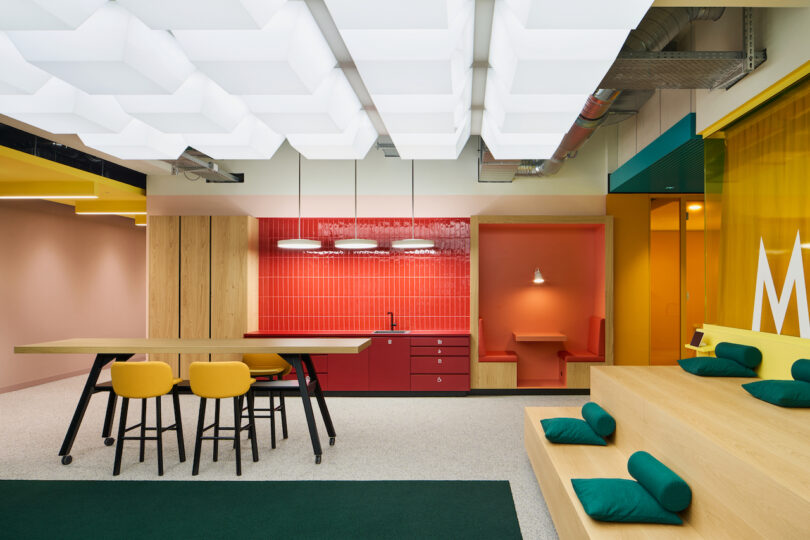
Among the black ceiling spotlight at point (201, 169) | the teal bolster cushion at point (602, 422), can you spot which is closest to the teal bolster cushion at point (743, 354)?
the teal bolster cushion at point (602, 422)

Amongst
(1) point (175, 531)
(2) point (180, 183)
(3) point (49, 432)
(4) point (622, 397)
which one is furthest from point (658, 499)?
(2) point (180, 183)

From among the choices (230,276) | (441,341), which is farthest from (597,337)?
(230,276)

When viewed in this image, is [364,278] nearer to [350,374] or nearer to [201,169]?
[350,374]

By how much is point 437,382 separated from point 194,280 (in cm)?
369

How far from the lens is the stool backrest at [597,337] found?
6.43m

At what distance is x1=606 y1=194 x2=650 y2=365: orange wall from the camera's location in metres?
6.53

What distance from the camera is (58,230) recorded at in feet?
25.8

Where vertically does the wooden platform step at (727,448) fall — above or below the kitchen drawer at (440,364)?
above

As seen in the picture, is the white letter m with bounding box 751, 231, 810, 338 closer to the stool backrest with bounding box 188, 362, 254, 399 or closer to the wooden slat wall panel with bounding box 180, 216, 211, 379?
the stool backrest with bounding box 188, 362, 254, 399

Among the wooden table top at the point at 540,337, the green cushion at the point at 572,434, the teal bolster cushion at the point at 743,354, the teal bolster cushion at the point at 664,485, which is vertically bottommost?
the green cushion at the point at 572,434

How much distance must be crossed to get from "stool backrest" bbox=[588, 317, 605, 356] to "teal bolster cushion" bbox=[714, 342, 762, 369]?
9.62 ft

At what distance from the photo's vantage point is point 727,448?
77.6 inches

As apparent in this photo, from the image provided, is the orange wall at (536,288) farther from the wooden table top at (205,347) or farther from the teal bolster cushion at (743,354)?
the teal bolster cushion at (743,354)

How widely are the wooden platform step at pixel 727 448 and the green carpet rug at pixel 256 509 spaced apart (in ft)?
3.50
